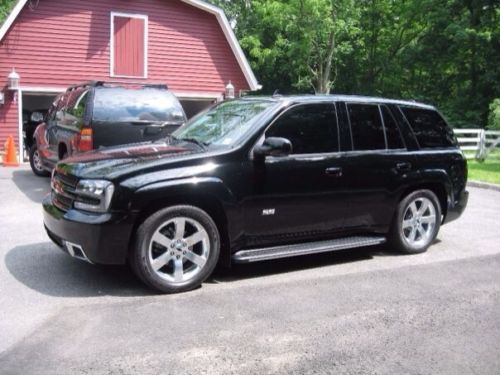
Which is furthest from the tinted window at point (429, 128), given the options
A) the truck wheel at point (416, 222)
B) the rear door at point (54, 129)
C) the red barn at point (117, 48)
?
the red barn at point (117, 48)

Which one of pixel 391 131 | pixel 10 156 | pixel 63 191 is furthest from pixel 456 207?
pixel 10 156

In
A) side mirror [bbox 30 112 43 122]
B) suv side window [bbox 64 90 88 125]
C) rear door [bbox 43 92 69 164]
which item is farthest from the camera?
side mirror [bbox 30 112 43 122]

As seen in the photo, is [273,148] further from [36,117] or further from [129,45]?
[36,117]

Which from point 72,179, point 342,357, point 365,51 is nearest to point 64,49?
point 72,179

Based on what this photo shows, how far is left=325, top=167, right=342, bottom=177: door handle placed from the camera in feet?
18.6

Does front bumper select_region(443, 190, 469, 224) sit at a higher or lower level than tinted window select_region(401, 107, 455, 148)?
lower

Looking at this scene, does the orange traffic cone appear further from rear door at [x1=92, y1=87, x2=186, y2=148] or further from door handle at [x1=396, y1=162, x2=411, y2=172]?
door handle at [x1=396, y1=162, x2=411, y2=172]

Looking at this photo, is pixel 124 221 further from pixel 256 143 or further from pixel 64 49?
pixel 64 49

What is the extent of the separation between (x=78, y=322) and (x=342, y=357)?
1903 mm

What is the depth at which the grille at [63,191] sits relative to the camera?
5000 mm

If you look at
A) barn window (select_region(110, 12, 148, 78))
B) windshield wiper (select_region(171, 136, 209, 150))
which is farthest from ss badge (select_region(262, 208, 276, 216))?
barn window (select_region(110, 12, 148, 78))

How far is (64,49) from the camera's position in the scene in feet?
57.3

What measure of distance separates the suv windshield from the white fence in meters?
13.8

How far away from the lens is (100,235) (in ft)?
15.3
